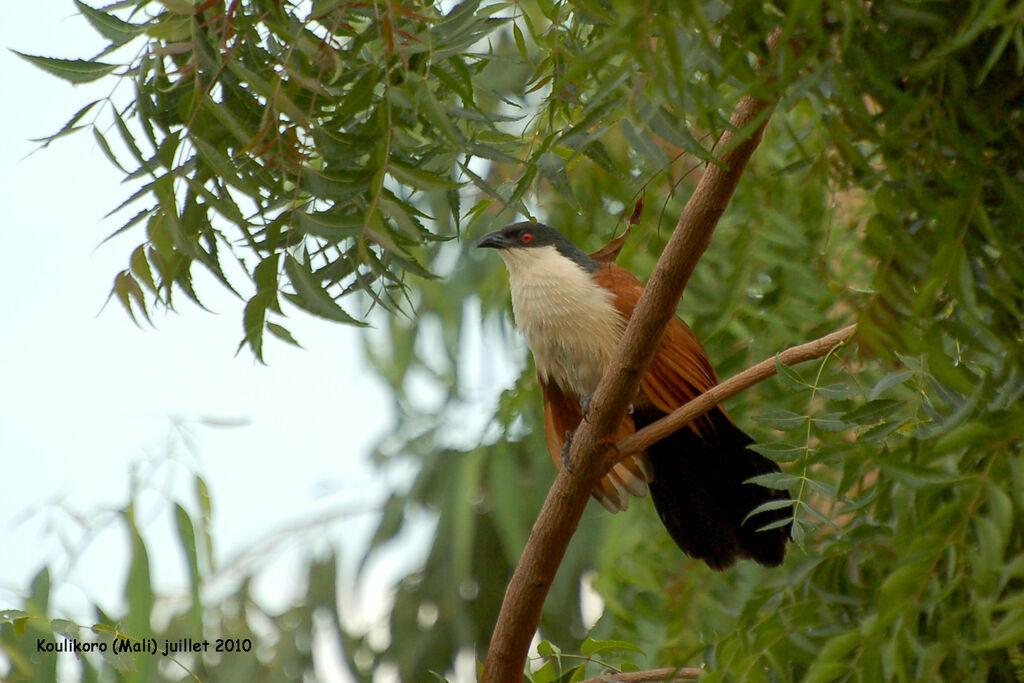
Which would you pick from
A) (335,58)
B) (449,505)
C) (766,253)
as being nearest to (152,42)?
(335,58)

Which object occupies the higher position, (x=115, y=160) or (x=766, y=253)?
(x=115, y=160)

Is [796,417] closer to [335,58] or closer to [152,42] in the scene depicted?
[335,58]

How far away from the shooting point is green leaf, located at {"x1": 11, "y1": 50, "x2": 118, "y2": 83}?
1331mm

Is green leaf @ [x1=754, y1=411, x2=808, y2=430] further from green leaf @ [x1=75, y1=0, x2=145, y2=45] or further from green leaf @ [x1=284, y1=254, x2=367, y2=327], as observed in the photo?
green leaf @ [x1=75, y1=0, x2=145, y2=45]

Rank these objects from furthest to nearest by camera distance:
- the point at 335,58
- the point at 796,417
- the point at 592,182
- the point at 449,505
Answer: the point at 449,505
the point at 592,182
the point at 796,417
the point at 335,58

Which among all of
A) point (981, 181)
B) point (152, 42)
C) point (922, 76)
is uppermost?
point (152, 42)

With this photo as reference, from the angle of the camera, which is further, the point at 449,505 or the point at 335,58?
the point at 449,505

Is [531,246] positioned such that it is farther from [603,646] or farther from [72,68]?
[72,68]

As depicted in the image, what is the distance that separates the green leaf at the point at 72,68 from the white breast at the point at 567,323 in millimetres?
1497

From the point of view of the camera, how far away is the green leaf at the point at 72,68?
4.37ft

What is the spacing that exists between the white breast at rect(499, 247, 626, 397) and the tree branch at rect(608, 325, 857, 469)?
0.71 m

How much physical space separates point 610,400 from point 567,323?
0.90 m

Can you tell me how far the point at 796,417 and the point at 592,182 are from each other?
1828 millimetres

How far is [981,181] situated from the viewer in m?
1.01
